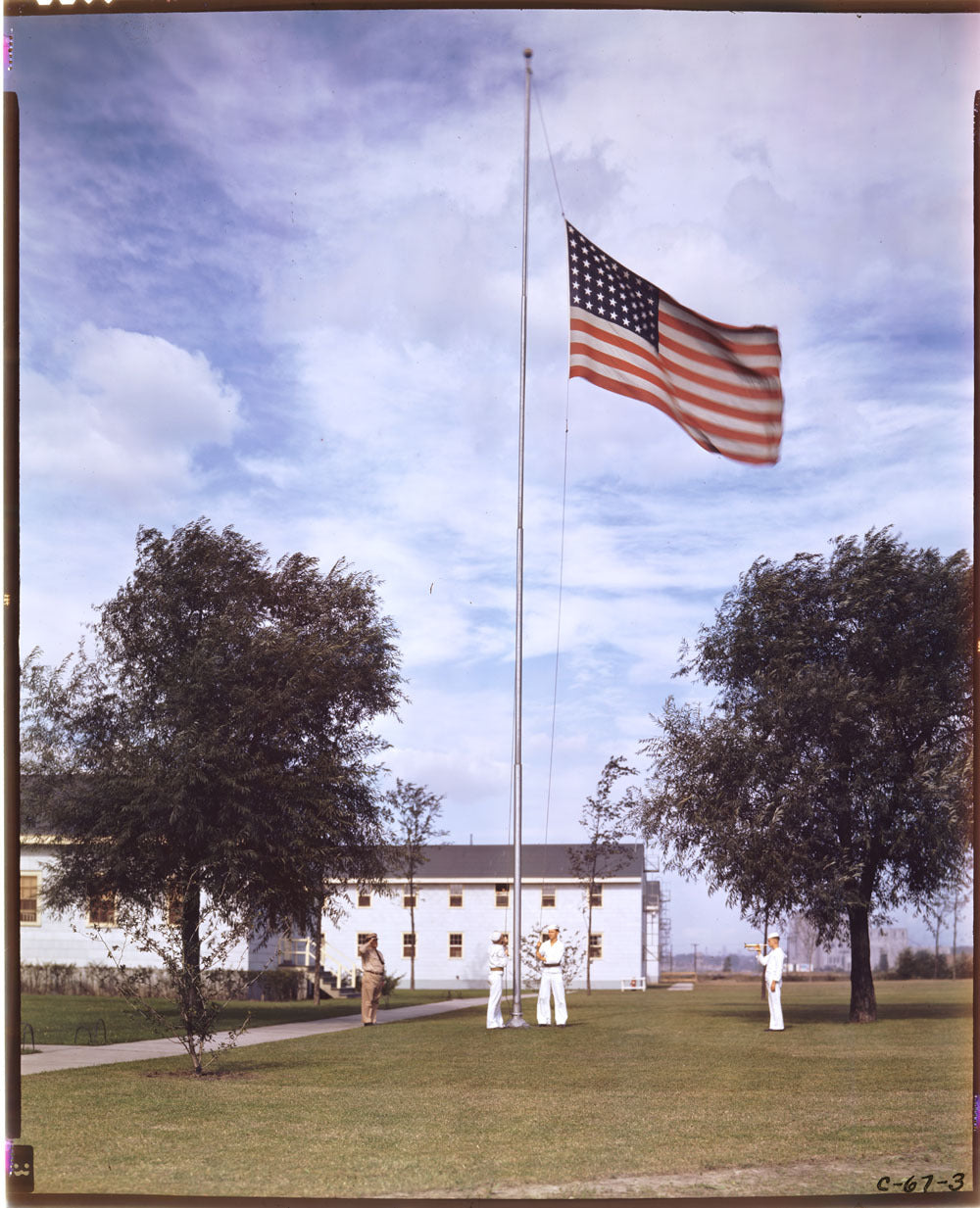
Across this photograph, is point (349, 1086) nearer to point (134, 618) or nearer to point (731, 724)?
point (134, 618)

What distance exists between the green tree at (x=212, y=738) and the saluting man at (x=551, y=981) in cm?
418

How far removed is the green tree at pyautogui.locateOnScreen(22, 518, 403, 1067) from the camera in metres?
17.0

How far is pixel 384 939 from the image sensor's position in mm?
45781

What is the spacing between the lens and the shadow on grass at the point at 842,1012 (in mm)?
22984

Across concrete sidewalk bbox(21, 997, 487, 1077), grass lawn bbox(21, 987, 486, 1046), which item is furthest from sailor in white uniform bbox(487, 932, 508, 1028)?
grass lawn bbox(21, 987, 486, 1046)

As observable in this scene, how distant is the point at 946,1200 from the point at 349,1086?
6.17 m

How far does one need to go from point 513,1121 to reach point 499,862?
38.5 m

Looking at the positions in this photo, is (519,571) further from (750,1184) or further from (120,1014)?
(120,1014)

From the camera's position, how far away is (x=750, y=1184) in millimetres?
8078

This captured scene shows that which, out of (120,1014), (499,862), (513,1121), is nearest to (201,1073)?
(513,1121)

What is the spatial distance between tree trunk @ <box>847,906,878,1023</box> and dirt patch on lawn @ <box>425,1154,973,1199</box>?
12383 mm

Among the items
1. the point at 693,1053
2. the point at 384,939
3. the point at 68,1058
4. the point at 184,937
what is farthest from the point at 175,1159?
the point at 384,939

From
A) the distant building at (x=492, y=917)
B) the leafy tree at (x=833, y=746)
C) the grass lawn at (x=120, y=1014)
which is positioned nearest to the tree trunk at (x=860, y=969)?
the leafy tree at (x=833, y=746)

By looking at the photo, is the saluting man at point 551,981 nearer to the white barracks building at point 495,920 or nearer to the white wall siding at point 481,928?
the white barracks building at point 495,920
